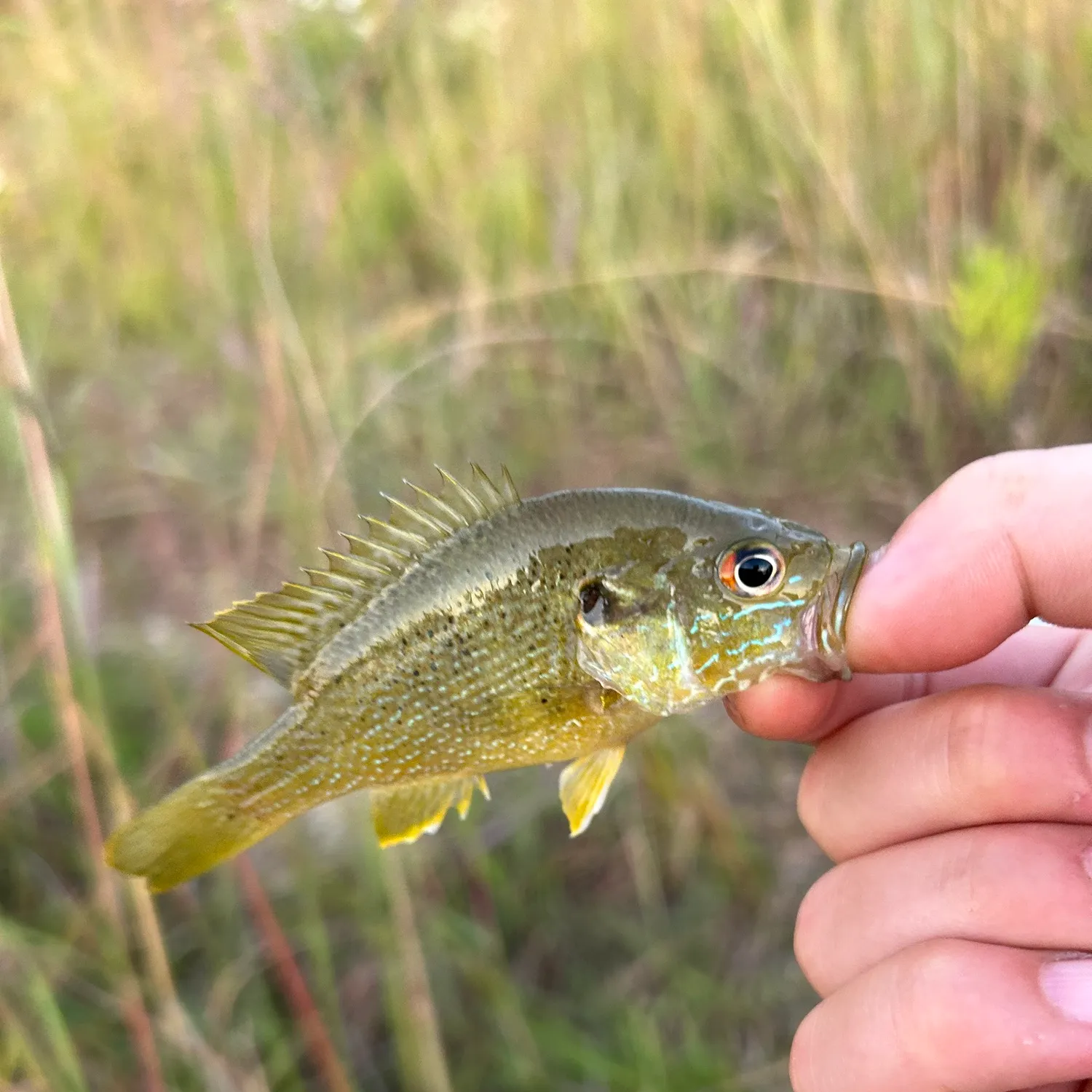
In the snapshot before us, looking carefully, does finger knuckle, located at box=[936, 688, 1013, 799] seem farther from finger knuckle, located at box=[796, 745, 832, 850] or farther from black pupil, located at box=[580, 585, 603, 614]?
black pupil, located at box=[580, 585, 603, 614]

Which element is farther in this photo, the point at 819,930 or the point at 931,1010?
the point at 819,930

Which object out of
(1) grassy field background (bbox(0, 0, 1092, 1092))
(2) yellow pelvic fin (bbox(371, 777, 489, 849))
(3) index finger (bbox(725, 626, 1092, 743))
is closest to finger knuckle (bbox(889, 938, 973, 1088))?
(3) index finger (bbox(725, 626, 1092, 743))

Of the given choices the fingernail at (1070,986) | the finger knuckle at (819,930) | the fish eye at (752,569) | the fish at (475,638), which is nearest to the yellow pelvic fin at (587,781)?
the fish at (475,638)

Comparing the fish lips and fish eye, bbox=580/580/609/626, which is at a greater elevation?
fish eye, bbox=580/580/609/626

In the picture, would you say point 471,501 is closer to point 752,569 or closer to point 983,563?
point 752,569

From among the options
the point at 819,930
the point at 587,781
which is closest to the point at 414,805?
the point at 587,781

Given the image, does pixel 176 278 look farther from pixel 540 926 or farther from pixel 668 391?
pixel 540 926

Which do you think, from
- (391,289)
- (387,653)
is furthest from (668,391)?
(387,653)
